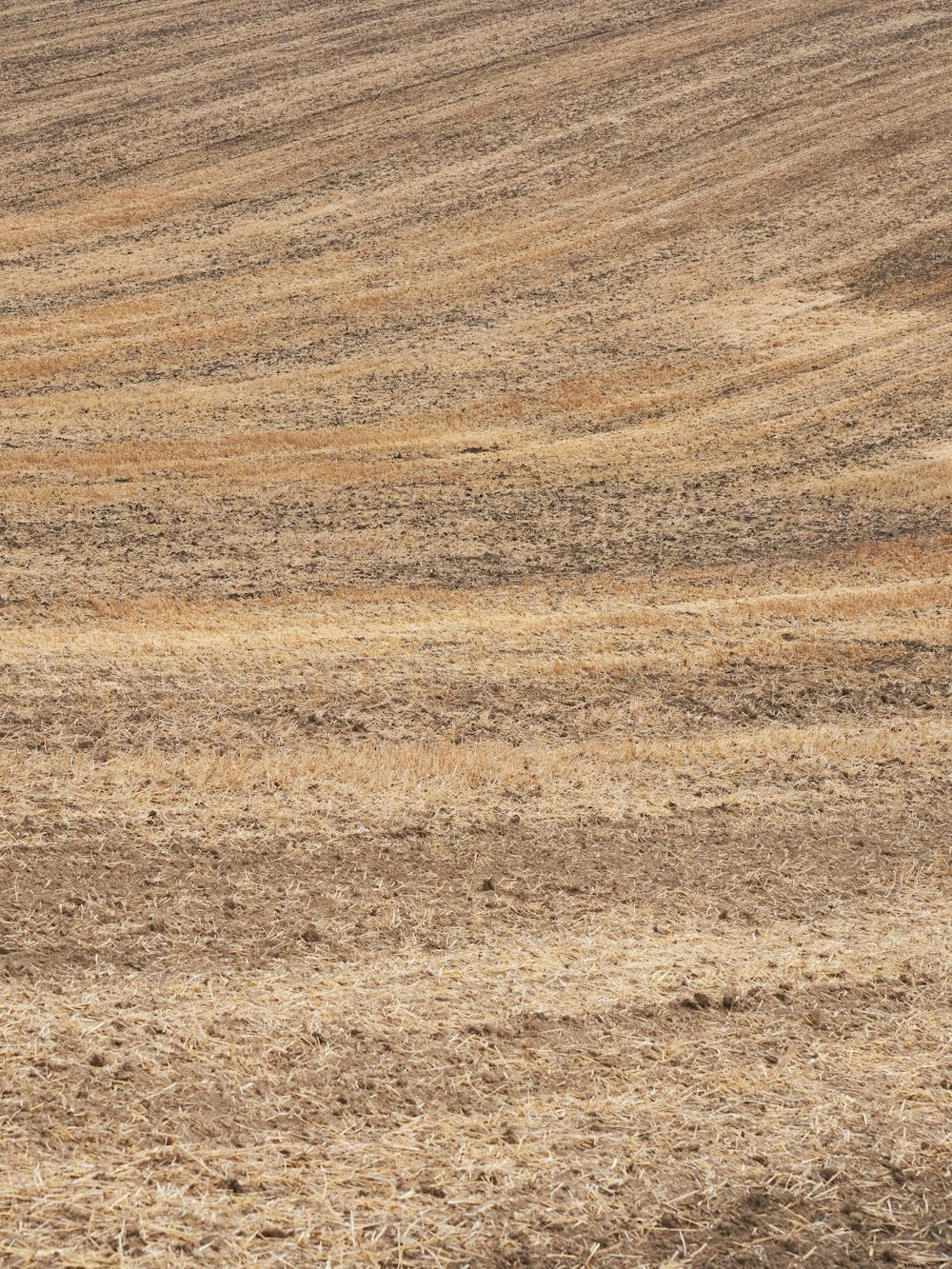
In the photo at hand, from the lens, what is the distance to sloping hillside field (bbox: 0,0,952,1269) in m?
5.25

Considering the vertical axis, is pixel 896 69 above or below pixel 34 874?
above

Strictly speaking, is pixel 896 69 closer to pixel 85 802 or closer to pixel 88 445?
pixel 88 445

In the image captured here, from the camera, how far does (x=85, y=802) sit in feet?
27.5

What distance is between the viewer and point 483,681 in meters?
11.5

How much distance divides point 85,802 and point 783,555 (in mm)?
9326

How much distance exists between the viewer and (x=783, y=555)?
1480cm

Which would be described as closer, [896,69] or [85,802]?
[85,802]

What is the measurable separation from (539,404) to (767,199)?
10733mm

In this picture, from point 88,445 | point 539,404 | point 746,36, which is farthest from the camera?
point 746,36

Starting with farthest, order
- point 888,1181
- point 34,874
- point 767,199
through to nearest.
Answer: point 767,199
point 34,874
point 888,1181

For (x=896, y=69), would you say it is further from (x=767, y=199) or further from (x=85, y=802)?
(x=85, y=802)

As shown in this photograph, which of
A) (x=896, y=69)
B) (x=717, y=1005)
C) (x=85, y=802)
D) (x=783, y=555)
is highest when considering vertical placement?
(x=896, y=69)

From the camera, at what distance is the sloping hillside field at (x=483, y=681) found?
5254 millimetres

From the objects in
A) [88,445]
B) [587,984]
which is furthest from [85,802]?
[88,445]
